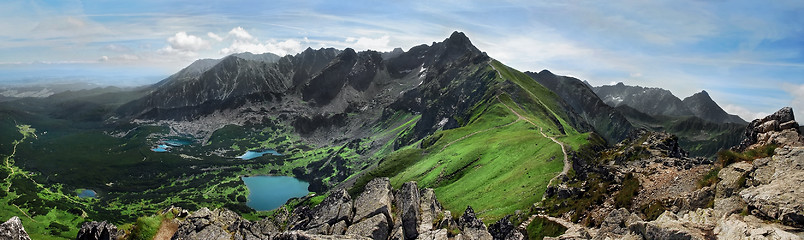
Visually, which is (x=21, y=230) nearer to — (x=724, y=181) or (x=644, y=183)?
(x=724, y=181)

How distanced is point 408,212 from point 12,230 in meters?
29.1

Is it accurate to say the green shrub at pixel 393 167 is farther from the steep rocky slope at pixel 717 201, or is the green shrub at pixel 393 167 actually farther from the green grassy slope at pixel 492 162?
the steep rocky slope at pixel 717 201

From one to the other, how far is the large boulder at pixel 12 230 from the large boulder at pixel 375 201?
2544 centimetres

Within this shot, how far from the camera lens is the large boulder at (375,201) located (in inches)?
1566

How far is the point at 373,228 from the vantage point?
36.9 m

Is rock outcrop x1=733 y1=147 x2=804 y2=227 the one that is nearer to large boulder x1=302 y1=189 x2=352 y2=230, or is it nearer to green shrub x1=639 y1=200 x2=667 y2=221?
green shrub x1=639 y1=200 x2=667 y2=221

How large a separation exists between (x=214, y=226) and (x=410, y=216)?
22579 mm

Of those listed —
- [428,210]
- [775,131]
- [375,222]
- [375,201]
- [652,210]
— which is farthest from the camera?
[428,210]

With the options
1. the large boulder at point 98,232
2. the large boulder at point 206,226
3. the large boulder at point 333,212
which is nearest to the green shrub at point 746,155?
the large boulder at point 333,212

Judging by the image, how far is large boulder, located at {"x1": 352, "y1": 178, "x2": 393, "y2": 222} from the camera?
131 ft

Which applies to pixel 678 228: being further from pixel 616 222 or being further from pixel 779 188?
pixel 616 222

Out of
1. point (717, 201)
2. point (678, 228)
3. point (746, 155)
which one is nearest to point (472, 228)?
point (678, 228)

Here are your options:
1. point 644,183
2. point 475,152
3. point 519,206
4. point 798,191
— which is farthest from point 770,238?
point 475,152

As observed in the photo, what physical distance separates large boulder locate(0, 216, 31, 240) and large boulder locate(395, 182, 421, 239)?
27423 millimetres
